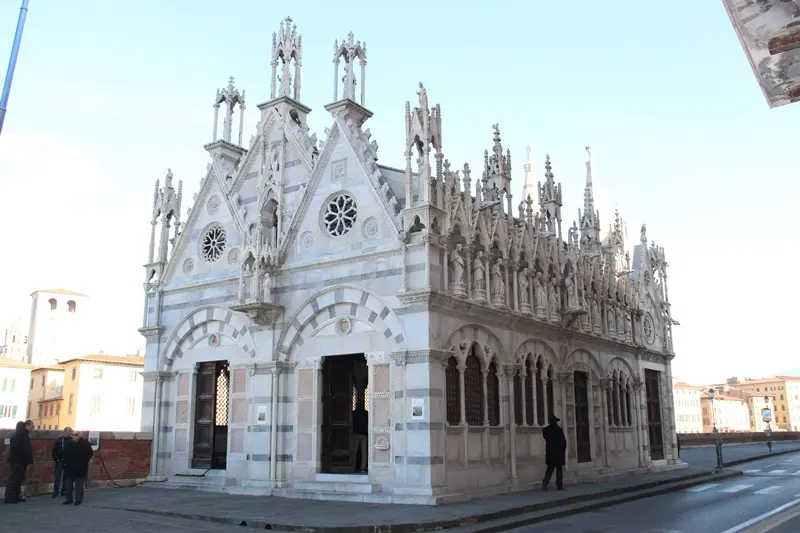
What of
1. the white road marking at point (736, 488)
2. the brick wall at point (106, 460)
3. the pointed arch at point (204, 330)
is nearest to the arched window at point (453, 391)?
the pointed arch at point (204, 330)

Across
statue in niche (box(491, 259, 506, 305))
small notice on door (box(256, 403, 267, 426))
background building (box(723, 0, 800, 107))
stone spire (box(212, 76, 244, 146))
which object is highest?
stone spire (box(212, 76, 244, 146))

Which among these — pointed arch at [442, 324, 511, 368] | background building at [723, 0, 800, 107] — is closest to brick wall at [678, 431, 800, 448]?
pointed arch at [442, 324, 511, 368]

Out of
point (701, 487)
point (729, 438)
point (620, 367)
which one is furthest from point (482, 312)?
point (729, 438)

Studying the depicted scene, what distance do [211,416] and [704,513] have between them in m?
14.3

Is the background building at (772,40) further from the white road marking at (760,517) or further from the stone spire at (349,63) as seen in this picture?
the stone spire at (349,63)

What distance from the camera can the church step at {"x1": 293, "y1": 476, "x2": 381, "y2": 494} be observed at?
18562 millimetres

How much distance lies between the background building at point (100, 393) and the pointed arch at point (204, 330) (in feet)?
166

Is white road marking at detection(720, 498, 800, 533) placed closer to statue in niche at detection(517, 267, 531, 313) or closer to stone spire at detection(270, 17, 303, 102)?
statue in niche at detection(517, 267, 531, 313)

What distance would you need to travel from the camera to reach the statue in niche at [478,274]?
20.3 metres

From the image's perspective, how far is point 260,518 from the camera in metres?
15.1

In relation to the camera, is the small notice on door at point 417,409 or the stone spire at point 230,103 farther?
the stone spire at point 230,103

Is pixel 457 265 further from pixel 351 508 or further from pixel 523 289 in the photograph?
pixel 351 508

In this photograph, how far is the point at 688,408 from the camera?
143 meters

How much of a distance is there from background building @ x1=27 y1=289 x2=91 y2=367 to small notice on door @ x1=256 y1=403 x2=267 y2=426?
83.8m
